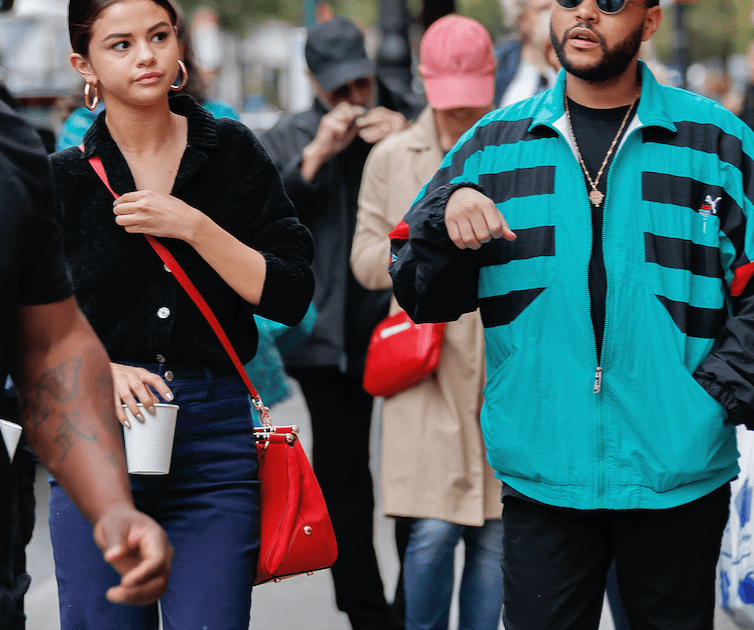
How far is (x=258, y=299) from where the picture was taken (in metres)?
2.95

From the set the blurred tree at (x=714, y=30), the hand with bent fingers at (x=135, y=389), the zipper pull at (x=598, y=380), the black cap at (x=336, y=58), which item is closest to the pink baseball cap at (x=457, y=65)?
the black cap at (x=336, y=58)

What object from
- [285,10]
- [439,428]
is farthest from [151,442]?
[285,10]

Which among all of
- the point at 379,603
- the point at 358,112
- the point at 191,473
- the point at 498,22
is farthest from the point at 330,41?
the point at 498,22

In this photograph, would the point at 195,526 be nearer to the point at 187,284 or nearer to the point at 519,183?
the point at 187,284

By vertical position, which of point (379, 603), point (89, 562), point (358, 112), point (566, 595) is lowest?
point (379, 603)

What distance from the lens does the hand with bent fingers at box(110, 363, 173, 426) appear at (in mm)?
2719

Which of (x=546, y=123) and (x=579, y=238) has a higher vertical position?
(x=546, y=123)

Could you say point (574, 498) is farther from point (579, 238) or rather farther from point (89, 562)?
point (89, 562)

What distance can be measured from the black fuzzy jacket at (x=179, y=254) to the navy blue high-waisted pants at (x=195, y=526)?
0.10 metres

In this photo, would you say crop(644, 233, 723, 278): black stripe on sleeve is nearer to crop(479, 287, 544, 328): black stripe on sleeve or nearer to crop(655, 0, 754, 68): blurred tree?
crop(479, 287, 544, 328): black stripe on sleeve

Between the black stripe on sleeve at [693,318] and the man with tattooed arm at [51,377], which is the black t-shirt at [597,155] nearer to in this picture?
the black stripe on sleeve at [693,318]

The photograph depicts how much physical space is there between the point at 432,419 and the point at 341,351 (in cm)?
68

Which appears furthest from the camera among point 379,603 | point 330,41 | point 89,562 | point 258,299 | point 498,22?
point 498,22

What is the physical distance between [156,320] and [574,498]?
1.07 m
